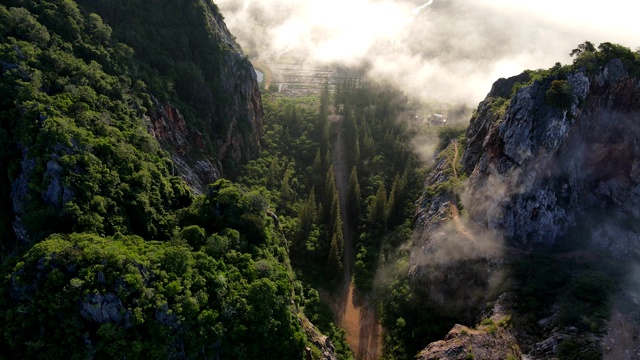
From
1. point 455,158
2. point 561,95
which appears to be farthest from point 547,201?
point 455,158

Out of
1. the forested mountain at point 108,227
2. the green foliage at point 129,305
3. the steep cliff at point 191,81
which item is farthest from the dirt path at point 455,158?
the green foliage at point 129,305

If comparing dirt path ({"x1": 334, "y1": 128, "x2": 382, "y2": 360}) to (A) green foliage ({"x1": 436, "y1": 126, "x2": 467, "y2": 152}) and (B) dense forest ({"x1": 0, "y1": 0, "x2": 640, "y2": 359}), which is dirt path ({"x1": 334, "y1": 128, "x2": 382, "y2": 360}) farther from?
(A) green foliage ({"x1": 436, "y1": 126, "x2": 467, "y2": 152})

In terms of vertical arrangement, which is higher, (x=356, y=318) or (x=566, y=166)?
(x=566, y=166)

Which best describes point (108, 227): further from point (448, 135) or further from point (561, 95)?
point (448, 135)

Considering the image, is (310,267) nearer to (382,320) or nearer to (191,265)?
(382,320)

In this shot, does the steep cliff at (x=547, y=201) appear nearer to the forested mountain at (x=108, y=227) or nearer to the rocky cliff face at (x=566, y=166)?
the rocky cliff face at (x=566, y=166)

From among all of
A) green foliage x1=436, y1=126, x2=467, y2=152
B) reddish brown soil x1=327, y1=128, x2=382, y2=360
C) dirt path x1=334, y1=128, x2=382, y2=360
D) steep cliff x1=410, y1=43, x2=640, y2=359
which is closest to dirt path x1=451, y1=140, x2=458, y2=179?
green foliage x1=436, y1=126, x2=467, y2=152

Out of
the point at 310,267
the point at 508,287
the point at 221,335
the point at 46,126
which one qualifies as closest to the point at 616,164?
the point at 508,287
